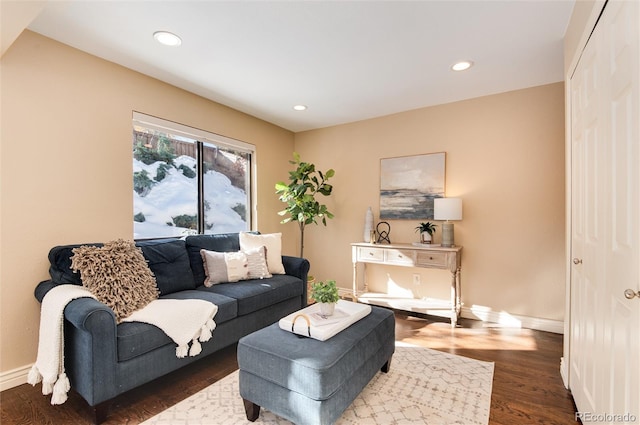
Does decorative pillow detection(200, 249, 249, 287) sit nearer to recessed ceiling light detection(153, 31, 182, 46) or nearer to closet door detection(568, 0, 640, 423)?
recessed ceiling light detection(153, 31, 182, 46)

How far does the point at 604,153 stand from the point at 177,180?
11.3 ft

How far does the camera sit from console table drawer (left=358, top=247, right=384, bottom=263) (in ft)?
12.1

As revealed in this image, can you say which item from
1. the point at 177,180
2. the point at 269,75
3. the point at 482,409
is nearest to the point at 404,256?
the point at 482,409

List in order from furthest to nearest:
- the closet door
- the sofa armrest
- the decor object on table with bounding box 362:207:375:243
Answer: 1. the decor object on table with bounding box 362:207:375:243
2. the sofa armrest
3. the closet door

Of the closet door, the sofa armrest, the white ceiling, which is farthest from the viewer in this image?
the white ceiling

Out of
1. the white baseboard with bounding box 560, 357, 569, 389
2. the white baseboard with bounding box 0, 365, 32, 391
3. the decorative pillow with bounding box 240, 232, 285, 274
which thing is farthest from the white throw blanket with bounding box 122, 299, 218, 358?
the white baseboard with bounding box 560, 357, 569, 389

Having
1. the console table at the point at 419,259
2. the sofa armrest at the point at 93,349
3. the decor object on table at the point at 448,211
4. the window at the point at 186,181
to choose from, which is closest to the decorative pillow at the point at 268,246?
the window at the point at 186,181

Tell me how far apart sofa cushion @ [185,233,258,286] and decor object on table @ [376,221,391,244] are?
5.92 feet

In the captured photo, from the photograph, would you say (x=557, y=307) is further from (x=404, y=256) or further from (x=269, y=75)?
(x=269, y=75)

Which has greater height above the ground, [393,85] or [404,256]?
[393,85]

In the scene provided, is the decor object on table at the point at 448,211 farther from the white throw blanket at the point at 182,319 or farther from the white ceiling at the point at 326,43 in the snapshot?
the white throw blanket at the point at 182,319

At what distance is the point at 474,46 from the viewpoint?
2420mm

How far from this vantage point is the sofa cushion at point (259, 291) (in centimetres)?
264

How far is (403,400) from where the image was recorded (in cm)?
196
